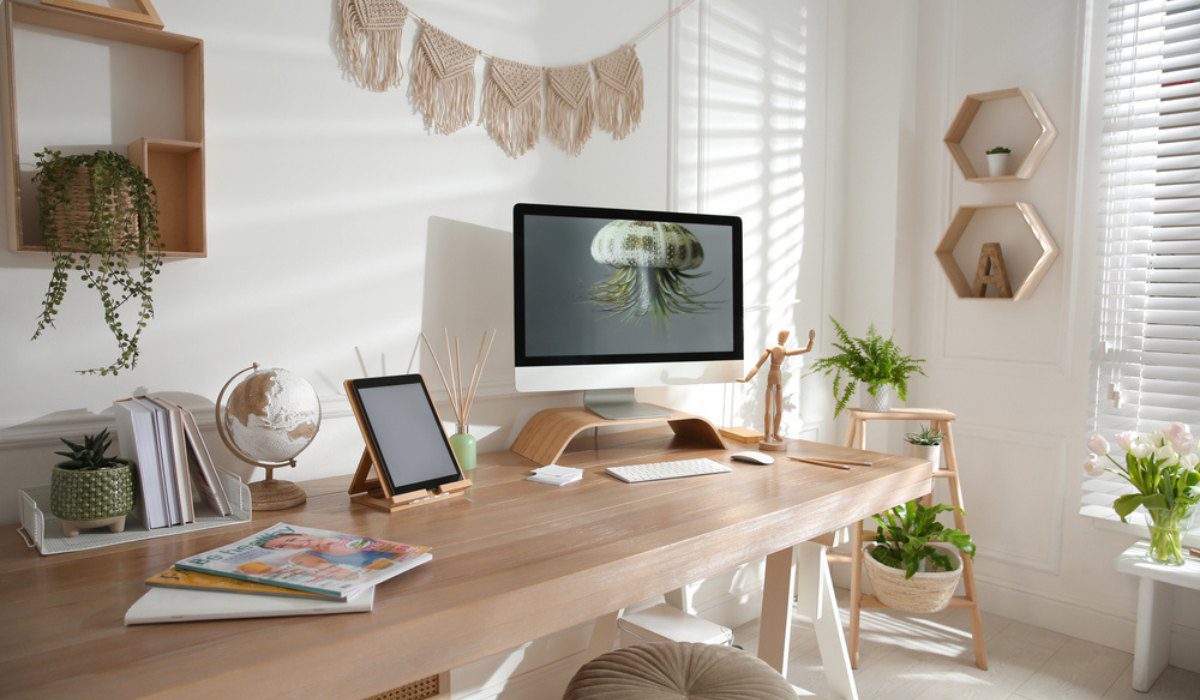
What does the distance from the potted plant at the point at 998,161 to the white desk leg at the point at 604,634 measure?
2.04m

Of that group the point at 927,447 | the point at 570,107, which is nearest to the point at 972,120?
the point at 927,447

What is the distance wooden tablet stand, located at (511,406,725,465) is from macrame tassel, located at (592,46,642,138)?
0.86 metres

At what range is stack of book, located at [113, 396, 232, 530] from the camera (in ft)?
4.76

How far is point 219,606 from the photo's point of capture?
3.64 feet

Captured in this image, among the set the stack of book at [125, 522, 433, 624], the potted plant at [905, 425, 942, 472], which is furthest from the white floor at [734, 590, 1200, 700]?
the stack of book at [125, 522, 433, 624]

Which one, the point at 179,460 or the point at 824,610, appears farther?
the point at 824,610

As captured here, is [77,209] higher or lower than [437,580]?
higher

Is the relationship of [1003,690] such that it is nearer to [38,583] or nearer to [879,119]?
[879,119]

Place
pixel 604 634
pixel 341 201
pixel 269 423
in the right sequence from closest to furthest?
pixel 269 423 → pixel 341 201 → pixel 604 634

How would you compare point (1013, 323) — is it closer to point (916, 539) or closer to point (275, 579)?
point (916, 539)

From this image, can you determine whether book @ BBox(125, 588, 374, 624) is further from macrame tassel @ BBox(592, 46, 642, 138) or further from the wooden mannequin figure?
macrame tassel @ BBox(592, 46, 642, 138)

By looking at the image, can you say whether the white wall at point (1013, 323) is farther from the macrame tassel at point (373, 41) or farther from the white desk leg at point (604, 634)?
the macrame tassel at point (373, 41)

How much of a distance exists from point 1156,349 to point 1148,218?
43 cm

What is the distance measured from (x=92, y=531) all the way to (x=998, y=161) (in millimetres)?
2930
